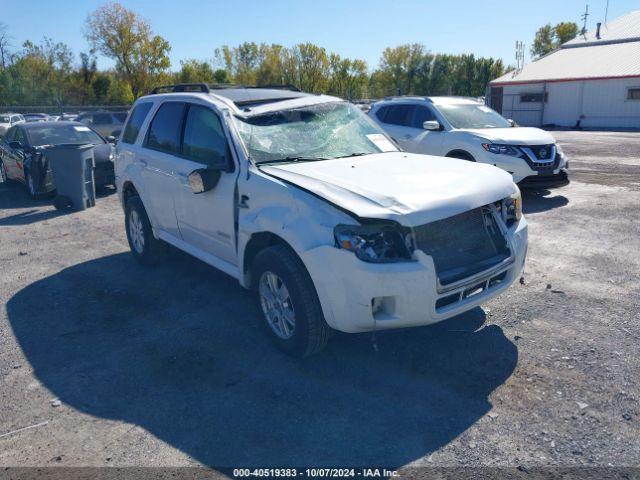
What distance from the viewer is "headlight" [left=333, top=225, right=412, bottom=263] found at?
3434 millimetres

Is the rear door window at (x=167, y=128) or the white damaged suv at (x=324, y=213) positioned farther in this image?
the rear door window at (x=167, y=128)

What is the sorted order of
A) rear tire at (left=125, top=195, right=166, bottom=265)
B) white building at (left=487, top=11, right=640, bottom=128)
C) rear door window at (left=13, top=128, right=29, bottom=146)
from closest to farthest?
rear tire at (left=125, top=195, right=166, bottom=265) < rear door window at (left=13, top=128, right=29, bottom=146) < white building at (left=487, top=11, right=640, bottom=128)

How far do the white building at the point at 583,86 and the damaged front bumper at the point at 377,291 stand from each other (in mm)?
34713

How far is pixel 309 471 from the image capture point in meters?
2.87

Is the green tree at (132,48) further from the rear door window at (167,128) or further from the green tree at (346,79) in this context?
the rear door window at (167,128)

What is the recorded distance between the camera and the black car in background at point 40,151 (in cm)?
1076

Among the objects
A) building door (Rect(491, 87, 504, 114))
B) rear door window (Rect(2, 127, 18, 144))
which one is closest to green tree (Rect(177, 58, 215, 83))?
building door (Rect(491, 87, 504, 114))

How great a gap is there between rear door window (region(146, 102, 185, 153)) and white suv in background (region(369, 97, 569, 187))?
5102mm

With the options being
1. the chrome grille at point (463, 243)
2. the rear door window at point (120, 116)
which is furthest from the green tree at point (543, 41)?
the chrome grille at point (463, 243)

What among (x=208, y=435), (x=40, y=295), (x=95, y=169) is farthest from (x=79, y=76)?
(x=208, y=435)

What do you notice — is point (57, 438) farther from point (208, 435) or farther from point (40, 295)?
point (40, 295)

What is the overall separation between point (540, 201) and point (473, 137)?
1.62 m

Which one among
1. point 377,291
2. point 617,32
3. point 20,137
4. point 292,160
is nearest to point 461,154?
point 292,160

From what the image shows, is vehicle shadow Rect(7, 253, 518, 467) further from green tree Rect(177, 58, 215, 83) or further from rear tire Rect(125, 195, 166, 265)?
green tree Rect(177, 58, 215, 83)
